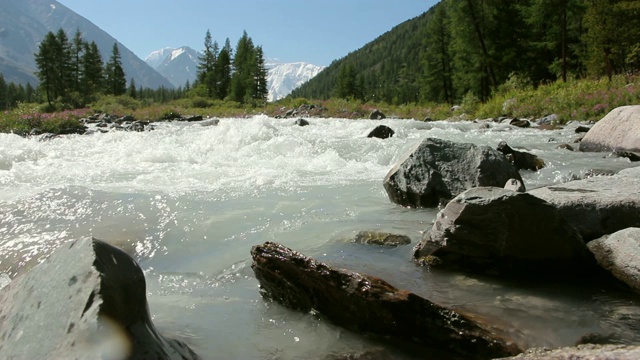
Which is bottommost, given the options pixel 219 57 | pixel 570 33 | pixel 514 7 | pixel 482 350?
pixel 482 350

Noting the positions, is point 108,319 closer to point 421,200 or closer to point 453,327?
point 453,327

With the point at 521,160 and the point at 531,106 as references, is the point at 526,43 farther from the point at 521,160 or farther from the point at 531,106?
the point at 521,160

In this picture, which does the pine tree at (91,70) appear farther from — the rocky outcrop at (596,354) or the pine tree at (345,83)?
the rocky outcrop at (596,354)

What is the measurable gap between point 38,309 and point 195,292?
1751 mm

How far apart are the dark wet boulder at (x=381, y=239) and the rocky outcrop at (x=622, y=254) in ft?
5.71

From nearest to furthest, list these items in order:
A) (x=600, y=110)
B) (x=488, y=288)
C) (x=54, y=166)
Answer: (x=488, y=288)
(x=54, y=166)
(x=600, y=110)

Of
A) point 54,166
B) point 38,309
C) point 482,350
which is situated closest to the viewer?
point 38,309

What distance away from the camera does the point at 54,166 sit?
34.2 ft

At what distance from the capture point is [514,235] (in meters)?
3.79

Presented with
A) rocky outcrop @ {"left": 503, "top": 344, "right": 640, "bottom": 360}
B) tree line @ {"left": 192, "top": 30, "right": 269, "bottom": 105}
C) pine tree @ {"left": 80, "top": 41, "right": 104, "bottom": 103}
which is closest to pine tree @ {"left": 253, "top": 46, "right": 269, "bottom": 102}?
tree line @ {"left": 192, "top": 30, "right": 269, "bottom": 105}

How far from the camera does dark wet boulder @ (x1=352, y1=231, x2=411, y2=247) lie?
4.70 metres

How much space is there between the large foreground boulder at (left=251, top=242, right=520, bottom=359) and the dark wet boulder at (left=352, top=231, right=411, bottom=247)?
1505mm

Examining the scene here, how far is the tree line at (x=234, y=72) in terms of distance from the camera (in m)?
72.4

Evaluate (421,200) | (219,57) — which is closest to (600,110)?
(421,200)
